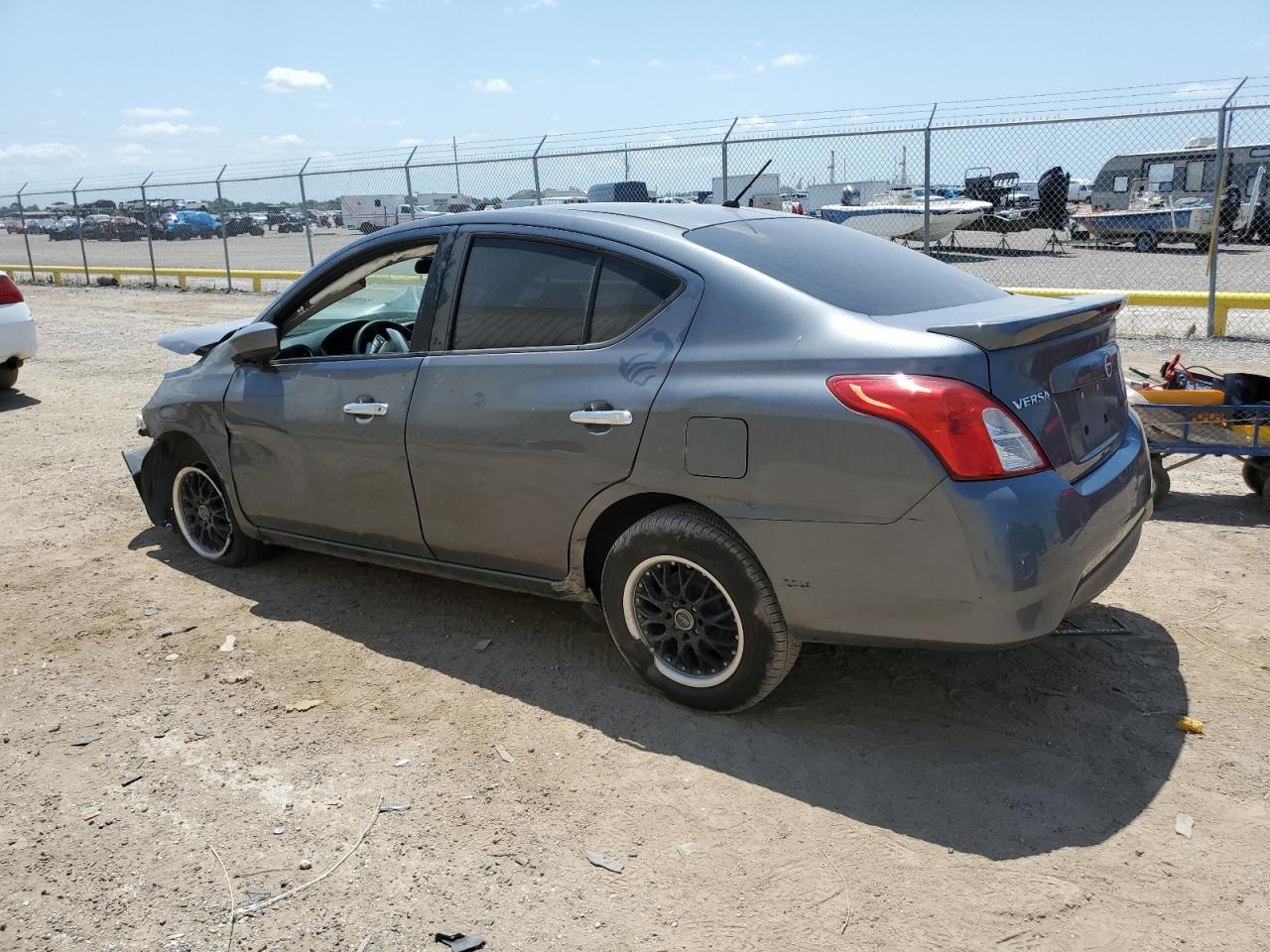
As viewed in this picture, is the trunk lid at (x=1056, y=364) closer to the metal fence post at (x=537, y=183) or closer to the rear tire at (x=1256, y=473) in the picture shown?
the rear tire at (x=1256, y=473)

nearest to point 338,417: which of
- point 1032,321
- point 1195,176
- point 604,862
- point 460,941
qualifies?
point 604,862

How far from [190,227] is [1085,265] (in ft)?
108

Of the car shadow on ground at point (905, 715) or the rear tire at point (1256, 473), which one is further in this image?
the rear tire at point (1256, 473)

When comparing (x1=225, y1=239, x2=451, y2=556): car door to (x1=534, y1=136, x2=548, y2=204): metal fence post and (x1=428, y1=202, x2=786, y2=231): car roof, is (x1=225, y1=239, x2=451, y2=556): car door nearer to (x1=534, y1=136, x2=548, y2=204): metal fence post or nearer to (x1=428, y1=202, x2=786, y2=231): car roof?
(x1=428, y1=202, x2=786, y2=231): car roof

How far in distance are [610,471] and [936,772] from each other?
140 centimetres

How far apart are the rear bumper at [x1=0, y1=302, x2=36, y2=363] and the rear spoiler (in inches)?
367

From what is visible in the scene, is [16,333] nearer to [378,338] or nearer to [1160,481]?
[378,338]

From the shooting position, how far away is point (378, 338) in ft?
15.3

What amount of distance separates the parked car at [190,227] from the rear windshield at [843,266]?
3829 cm

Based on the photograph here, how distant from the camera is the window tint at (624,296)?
355 cm

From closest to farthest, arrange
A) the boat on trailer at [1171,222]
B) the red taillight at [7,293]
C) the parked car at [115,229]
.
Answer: the red taillight at [7,293], the boat on trailer at [1171,222], the parked car at [115,229]

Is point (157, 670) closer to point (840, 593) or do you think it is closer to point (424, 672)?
point (424, 672)

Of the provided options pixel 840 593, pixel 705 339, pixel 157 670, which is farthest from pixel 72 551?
pixel 840 593

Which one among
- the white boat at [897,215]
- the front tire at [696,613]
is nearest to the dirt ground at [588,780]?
the front tire at [696,613]
